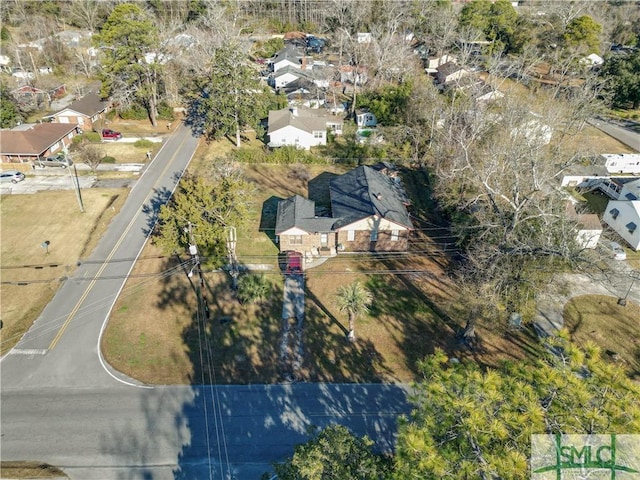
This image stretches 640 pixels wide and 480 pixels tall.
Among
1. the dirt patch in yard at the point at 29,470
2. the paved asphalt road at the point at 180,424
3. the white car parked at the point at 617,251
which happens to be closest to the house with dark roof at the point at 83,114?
the paved asphalt road at the point at 180,424

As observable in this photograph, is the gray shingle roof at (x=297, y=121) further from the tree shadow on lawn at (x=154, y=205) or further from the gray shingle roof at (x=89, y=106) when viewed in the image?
the gray shingle roof at (x=89, y=106)

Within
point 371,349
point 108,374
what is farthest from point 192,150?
point 371,349

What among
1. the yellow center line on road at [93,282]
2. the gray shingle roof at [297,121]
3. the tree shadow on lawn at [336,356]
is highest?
the gray shingle roof at [297,121]

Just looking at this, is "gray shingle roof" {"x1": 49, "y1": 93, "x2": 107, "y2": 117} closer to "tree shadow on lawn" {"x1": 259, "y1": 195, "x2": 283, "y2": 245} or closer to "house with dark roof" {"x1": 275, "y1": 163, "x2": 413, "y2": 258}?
"tree shadow on lawn" {"x1": 259, "y1": 195, "x2": 283, "y2": 245}

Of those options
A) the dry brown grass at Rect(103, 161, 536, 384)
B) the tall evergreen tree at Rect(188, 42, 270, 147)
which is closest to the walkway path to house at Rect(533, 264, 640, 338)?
the dry brown grass at Rect(103, 161, 536, 384)

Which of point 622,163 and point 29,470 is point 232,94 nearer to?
point 29,470

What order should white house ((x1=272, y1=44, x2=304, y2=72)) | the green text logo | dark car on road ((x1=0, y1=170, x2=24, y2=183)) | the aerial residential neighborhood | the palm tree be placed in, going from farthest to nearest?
white house ((x1=272, y1=44, x2=304, y2=72))
dark car on road ((x1=0, y1=170, x2=24, y2=183))
the palm tree
the aerial residential neighborhood
the green text logo
